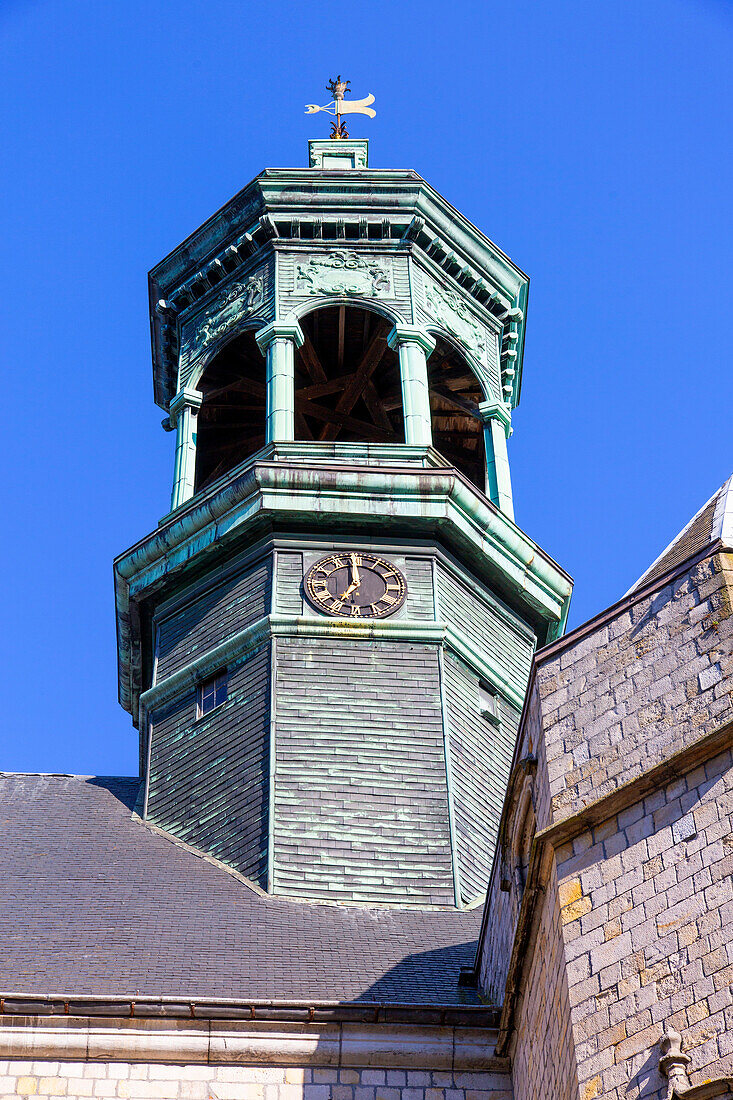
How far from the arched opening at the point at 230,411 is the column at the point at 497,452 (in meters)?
3.62

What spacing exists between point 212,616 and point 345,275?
5949mm

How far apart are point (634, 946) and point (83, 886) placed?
25.2 feet

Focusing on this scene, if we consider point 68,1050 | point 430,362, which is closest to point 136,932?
point 68,1050

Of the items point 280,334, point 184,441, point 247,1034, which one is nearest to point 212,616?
point 184,441

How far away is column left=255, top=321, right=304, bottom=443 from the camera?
73.7ft

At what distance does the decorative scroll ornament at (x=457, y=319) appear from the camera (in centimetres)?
2461

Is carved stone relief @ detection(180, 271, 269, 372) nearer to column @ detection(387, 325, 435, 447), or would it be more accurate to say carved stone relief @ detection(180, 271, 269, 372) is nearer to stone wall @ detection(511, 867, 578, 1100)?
column @ detection(387, 325, 435, 447)

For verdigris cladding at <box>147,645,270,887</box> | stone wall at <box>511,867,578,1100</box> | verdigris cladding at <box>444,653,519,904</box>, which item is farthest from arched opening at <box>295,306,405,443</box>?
stone wall at <box>511,867,578,1100</box>

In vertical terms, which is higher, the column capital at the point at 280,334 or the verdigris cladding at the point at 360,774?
the column capital at the point at 280,334

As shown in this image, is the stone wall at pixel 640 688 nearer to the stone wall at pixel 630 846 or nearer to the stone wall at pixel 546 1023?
the stone wall at pixel 630 846

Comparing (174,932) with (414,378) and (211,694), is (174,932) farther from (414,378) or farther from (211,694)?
(414,378)

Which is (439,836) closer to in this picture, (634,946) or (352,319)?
(634,946)

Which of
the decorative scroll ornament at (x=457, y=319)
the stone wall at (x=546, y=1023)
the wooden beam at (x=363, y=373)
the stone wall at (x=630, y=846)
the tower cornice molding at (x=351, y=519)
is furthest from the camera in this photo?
the wooden beam at (x=363, y=373)

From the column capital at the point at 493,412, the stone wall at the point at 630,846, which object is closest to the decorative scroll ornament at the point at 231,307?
the column capital at the point at 493,412
